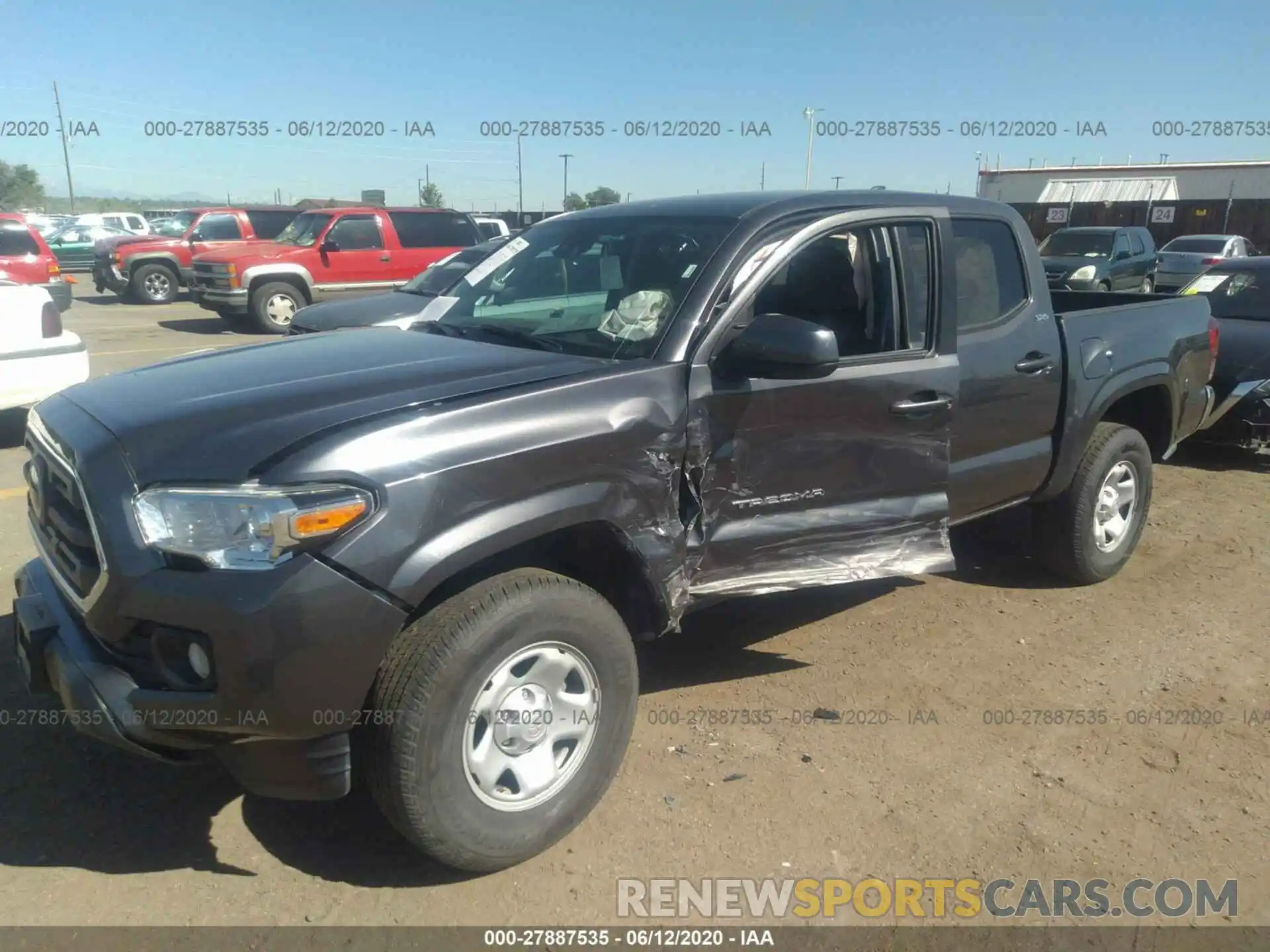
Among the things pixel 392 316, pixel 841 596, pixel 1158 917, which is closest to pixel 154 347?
pixel 392 316

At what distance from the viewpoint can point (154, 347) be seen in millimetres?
13602

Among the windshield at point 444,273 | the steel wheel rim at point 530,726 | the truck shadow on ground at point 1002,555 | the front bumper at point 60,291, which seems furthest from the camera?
the front bumper at point 60,291

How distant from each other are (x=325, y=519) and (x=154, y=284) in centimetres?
1973

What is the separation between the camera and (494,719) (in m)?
2.77

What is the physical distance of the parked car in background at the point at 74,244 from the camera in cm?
2764

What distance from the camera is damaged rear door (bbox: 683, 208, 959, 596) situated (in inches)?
129

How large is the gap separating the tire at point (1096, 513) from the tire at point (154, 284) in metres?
18.8

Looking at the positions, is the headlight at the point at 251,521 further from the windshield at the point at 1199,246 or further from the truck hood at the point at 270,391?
the windshield at the point at 1199,246

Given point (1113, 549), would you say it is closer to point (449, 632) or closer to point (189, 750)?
point (449, 632)

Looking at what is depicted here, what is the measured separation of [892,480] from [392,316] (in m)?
6.79

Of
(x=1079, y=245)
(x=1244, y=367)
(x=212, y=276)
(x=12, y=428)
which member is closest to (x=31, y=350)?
(x=12, y=428)

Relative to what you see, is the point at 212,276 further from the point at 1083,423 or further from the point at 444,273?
the point at 1083,423

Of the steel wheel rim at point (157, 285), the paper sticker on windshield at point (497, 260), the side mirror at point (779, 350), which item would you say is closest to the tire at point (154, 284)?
the steel wheel rim at point (157, 285)

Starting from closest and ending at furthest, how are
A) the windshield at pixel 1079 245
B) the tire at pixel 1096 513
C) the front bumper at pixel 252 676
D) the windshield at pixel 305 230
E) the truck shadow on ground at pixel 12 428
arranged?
the front bumper at pixel 252 676 → the tire at pixel 1096 513 → the truck shadow on ground at pixel 12 428 → the windshield at pixel 305 230 → the windshield at pixel 1079 245
